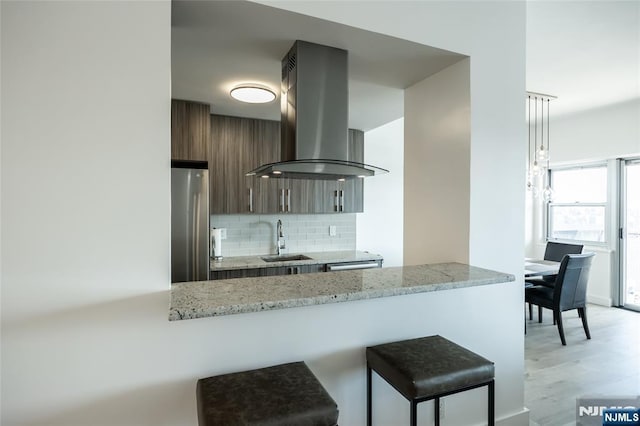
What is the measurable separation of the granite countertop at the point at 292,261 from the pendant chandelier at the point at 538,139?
2442 mm

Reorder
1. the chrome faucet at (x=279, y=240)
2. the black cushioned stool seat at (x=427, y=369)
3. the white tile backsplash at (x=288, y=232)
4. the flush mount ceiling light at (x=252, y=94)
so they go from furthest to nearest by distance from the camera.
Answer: the chrome faucet at (x=279, y=240)
the white tile backsplash at (x=288, y=232)
the flush mount ceiling light at (x=252, y=94)
the black cushioned stool seat at (x=427, y=369)

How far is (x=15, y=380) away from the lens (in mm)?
1156

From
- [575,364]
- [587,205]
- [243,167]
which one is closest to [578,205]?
[587,205]

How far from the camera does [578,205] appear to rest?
530 cm

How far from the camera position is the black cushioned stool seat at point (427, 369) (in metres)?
1.34

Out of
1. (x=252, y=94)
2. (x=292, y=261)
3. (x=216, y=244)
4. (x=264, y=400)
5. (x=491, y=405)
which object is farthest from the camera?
(x=216, y=244)

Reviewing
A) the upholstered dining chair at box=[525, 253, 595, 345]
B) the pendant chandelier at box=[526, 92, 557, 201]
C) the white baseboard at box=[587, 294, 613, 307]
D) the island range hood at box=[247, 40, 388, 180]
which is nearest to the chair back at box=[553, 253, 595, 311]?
the upholstered dining chair at box=[525, 253, 595, 345]

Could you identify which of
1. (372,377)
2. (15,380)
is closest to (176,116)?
(15,380)

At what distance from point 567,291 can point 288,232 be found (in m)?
3.16

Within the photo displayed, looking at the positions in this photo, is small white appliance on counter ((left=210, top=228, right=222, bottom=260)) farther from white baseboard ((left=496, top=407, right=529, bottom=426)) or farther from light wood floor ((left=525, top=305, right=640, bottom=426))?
light wood floor ((left=525, top=305, right=640, bottom=426))

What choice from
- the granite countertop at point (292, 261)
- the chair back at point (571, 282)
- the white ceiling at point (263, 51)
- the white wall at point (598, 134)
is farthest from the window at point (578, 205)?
the white ceiling at point (263, 51)

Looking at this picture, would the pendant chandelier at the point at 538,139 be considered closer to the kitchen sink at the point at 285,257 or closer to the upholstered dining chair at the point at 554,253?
the upholstered dining chair at the point at 554,253

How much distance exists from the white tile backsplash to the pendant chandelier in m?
2.47

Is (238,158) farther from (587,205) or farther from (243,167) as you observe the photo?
(587,205)
